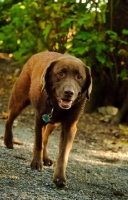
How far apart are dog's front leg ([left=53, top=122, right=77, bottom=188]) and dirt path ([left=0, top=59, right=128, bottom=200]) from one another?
3.5 inches

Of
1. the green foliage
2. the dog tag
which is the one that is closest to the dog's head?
the dog tag

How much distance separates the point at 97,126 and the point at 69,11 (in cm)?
255

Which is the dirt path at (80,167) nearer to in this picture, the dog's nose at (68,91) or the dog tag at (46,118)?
the dog tag at (46,118)

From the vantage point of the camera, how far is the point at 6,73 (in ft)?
50.0

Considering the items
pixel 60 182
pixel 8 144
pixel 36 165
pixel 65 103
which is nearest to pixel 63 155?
pixel 60 182

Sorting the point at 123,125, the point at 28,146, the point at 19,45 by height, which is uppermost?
the point at 19,45

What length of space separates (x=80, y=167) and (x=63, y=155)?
4.50 feet

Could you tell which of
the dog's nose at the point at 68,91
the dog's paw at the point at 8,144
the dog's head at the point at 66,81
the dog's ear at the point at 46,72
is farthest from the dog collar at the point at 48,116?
the dog's paw at the point at 8,144

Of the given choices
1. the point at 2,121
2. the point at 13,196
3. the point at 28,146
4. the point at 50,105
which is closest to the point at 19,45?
the point at 2,121

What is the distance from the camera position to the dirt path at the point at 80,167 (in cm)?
482

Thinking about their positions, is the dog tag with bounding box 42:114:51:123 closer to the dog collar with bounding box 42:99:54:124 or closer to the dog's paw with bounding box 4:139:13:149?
the dog collar with bounding box 42:99:54:124

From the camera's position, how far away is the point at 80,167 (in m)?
6.70

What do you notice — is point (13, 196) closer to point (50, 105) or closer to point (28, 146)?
point (50, 105)

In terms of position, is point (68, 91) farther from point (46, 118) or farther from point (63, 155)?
point (63, 155)
